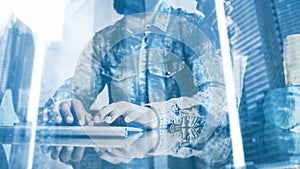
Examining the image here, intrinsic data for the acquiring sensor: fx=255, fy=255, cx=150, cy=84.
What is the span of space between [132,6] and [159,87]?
0.37m

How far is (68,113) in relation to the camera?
98cm

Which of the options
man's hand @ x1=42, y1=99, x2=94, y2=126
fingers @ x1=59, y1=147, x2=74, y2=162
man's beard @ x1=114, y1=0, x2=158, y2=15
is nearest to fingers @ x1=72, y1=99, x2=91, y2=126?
man's hand @ x1=42, y1=99, x2=94, y2=126

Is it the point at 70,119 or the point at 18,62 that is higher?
the point at 18,62

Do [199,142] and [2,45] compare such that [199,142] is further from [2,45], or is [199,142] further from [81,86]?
[2,45]

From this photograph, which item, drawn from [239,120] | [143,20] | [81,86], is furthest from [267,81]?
[81,86]

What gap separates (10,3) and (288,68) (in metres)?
1.20

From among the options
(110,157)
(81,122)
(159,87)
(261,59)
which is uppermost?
Result: (261,59)

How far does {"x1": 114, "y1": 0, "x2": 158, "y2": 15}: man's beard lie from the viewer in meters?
1.09

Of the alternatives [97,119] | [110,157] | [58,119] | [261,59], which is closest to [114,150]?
[110,157]

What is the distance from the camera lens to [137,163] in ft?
3.11

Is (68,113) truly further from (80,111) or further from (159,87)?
(159,87)

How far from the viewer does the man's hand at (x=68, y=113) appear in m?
0.96

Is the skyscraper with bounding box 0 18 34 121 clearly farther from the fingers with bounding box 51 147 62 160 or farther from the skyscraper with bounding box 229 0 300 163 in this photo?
the skyscraper with bounding box 229 0 300 163

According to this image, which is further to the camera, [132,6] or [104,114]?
[132,6]
